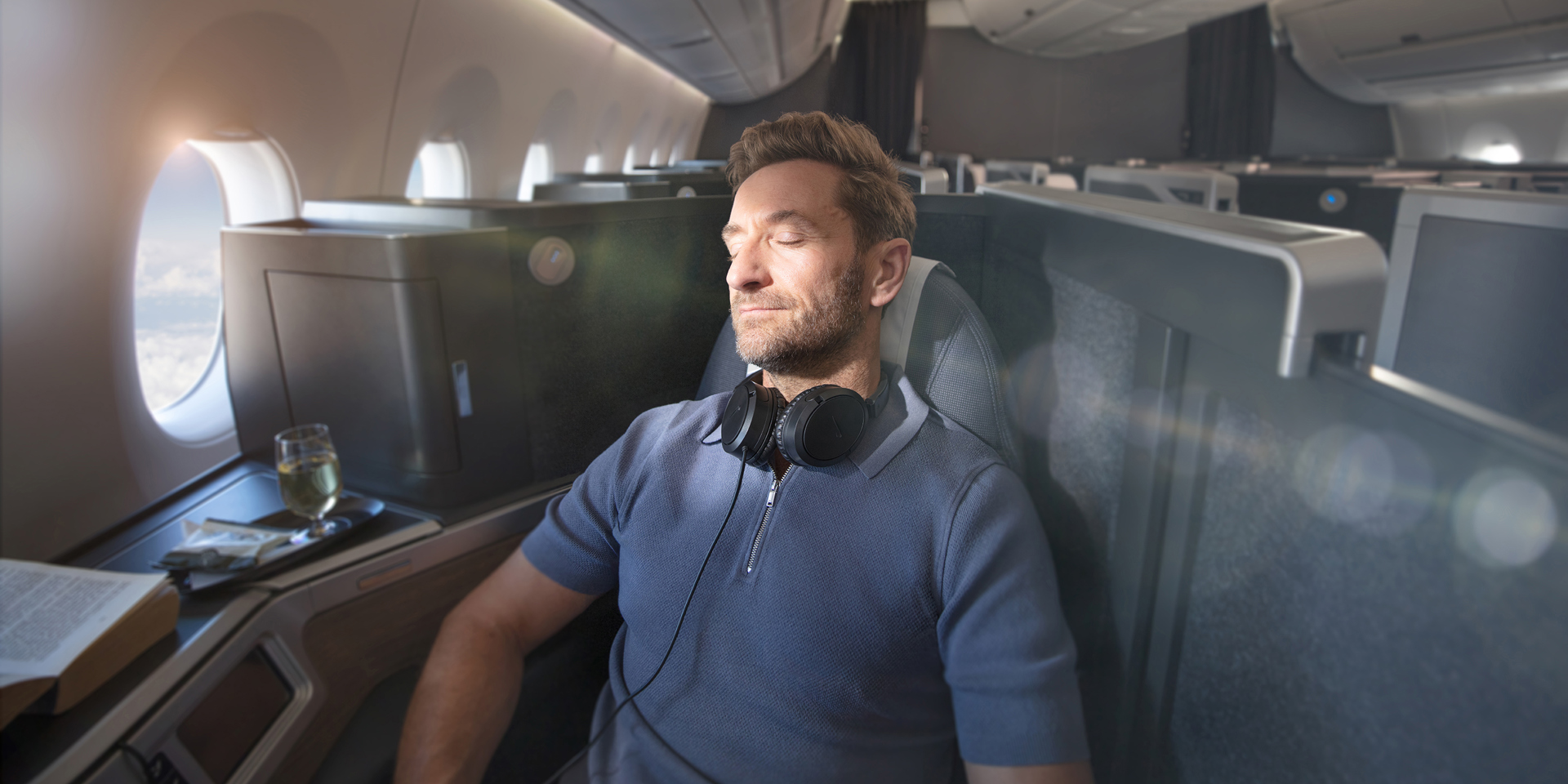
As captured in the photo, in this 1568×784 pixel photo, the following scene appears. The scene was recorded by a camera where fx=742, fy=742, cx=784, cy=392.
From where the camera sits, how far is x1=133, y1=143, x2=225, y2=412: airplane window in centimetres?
185

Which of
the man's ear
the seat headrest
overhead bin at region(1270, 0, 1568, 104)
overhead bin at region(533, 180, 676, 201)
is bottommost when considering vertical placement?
the seat headrest

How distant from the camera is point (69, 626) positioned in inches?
31.1

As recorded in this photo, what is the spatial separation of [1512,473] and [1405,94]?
12.6m

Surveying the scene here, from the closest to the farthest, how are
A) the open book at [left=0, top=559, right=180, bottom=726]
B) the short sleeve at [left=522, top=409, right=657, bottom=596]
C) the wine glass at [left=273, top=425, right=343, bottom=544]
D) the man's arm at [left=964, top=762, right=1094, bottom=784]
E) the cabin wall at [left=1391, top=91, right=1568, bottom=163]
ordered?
the man's arm at [left=964, top=762, right=1094, bottom=784], the open book at [left=0, top=559, right=180, bottom=726], the short sleeve at [left=522, top=409, right=657, bottom=596], the wine glass at [left=273, top=425, right=343, bottom=544], the cabin wall at [left=1391, top=91, right=1568, bottom=163]

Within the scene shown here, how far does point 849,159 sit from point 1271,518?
419 mm

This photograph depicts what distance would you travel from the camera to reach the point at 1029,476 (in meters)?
0.72

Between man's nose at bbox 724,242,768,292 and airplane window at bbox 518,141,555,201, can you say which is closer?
man's nose at bbox 724,242,768,292

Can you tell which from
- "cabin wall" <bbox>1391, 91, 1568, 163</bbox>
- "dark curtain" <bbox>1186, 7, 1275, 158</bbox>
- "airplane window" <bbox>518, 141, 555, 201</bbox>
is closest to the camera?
"airplane window" <bbox>518, 141, 555, 201</bbox>

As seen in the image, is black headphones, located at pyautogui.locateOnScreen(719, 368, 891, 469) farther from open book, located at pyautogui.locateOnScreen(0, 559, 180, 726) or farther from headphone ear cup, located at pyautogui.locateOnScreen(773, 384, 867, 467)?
open book, located at pyautogui.locateOnScreen(0, 559, 180, 726)

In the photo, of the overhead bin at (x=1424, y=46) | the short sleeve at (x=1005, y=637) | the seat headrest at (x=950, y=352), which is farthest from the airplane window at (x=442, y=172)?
the overhead bin at (x=1424, y=46)

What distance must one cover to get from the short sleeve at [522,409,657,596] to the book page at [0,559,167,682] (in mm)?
433

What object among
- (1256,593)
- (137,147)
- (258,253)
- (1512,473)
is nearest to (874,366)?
(1256,593)

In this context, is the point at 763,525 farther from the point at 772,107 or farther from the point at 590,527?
the point at 772,107

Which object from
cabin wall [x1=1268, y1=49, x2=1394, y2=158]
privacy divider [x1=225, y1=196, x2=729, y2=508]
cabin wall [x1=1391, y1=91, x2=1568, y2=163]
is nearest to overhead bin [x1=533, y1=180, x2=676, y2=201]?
privacy divider [x1=225, y1=196, x2=729, y2=508]
